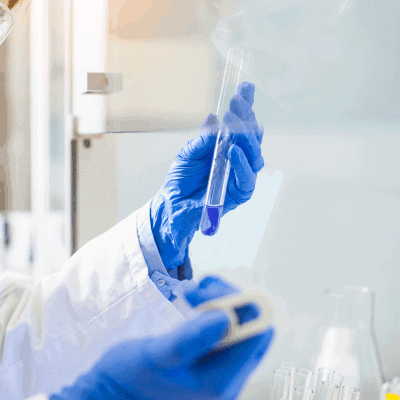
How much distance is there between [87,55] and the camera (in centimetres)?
54

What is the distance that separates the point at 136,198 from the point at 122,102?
0.48 ft

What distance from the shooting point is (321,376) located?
58cm

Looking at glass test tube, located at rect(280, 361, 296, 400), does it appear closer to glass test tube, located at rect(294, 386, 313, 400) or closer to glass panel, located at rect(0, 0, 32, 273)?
glass test tube, located at rect(294, 386, 313, 400)

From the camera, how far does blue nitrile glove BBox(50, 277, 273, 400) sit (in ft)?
1.64

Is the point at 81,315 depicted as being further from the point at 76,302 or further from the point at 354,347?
the point at 354,347

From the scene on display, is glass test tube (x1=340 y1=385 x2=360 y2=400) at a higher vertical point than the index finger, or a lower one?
lower

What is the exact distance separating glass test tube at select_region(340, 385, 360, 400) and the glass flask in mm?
19

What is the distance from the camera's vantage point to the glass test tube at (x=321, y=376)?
573 millimetres

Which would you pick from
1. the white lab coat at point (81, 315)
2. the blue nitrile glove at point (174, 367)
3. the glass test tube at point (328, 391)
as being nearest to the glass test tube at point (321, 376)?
the glass test tube at point (328, 391)

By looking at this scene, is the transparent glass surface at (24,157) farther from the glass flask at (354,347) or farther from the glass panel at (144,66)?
the glass flask at (354,347)

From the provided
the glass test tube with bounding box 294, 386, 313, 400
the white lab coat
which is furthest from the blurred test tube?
the white lab coat

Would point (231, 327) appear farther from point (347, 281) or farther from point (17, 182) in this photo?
point (17, 182)

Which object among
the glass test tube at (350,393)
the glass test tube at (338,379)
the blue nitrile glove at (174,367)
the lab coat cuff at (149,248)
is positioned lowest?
the glass test tube at (350,393)

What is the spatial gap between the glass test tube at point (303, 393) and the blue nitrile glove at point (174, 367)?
0.36 feet
